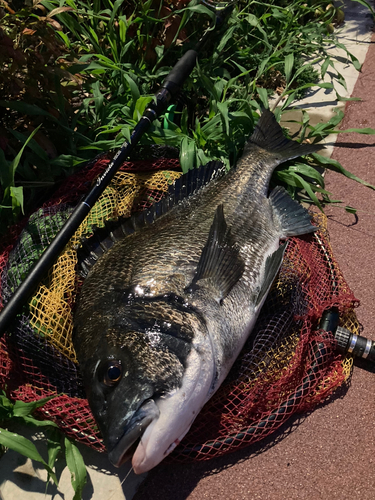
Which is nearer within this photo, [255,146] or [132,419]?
[132,419]

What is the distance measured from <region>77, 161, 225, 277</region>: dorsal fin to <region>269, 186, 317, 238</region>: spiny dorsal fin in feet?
1.91

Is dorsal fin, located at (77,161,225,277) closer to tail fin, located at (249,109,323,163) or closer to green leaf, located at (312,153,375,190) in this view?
tail fin, located at (249,109,323,163)

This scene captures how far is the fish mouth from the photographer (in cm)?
173

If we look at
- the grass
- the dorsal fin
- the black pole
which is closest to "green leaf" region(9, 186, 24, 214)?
the grass

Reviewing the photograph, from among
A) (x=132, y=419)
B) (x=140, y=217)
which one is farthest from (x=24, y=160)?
(x=132, y=419)

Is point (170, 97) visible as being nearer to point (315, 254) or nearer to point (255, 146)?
point (255, 146)

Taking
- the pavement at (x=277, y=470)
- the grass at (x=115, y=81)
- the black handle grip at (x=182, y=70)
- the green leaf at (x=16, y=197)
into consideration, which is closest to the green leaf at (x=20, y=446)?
the pavement at (x=277, y=470)

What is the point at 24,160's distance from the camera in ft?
11.1

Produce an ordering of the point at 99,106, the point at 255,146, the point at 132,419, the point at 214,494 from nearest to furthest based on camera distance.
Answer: the point at 132,419 → the point at 214,494 → the point at 255,146 → the point at 99,106

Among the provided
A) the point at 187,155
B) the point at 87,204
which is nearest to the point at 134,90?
the point at 187,155

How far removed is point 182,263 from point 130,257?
318 millimetres

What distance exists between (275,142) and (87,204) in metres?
1.66

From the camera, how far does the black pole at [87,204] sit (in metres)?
2.30

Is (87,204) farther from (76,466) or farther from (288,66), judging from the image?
(288,66)
